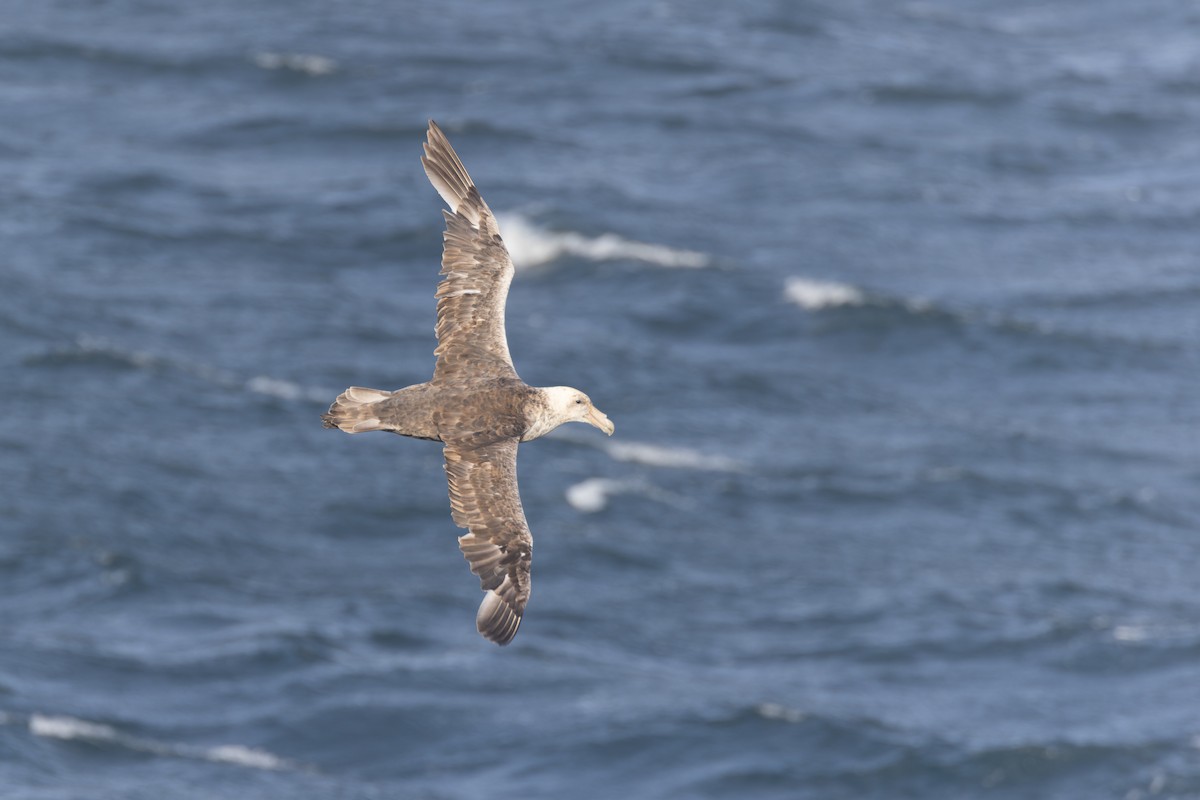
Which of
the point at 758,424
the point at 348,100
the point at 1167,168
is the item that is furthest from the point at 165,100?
the point at 1167,168

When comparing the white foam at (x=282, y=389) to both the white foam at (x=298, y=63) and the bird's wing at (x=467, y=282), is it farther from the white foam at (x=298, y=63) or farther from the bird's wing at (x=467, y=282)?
the bird's wing at (x=467, y=282)

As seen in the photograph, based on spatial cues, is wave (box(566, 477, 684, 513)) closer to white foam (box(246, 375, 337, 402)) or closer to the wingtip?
white foam (box(246, 375, 337, 402))

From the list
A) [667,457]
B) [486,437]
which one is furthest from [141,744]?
[486,437]

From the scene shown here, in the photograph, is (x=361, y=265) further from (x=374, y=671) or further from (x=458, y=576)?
(x=374, y=671)

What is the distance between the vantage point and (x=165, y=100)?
103m

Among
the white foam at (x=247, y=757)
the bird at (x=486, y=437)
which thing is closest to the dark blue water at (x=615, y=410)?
the white foam at (x=247, y=757)

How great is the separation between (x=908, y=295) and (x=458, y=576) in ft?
92.7

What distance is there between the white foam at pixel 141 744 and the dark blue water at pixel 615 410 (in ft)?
0.43

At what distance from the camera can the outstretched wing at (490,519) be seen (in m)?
24.2

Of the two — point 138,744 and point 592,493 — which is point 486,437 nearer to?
point 138,744

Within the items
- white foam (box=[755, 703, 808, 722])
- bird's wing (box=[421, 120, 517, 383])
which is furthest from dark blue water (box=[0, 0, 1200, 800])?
bird's wing (box=[421, 120, 517, 383])

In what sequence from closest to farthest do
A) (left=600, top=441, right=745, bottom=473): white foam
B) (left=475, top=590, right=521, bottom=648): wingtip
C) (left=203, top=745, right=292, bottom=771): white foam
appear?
(left=475, top=590, right=521, bottom=648): wingtip < (left=203, top=745, right=292, bottom=771): white foam < (left=600, top=441, right=745, bottom=473): white foam

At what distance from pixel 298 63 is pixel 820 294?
31.4 metres

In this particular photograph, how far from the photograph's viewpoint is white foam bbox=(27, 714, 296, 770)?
64.8 metres
